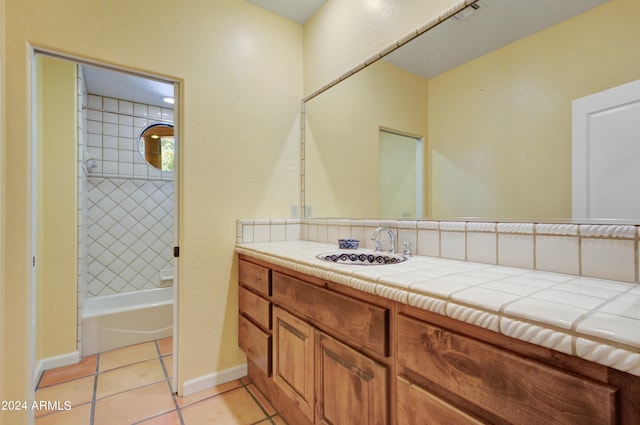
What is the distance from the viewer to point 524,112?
1116mm

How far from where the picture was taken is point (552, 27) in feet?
3.40

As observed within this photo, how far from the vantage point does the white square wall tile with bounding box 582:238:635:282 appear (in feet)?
2.69

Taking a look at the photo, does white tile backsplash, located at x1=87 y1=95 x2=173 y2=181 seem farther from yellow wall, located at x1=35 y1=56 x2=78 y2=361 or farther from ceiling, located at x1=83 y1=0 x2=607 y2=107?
ceiling, located at x1=83 y1=0 x2=607 y2=107

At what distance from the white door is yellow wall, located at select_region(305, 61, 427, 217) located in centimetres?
67

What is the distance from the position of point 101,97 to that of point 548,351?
3.87m

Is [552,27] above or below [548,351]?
above

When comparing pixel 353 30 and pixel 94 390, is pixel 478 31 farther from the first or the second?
pixel 94 390

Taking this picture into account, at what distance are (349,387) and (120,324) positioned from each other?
220cm

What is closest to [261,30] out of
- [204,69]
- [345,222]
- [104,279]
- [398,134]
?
[204,69]

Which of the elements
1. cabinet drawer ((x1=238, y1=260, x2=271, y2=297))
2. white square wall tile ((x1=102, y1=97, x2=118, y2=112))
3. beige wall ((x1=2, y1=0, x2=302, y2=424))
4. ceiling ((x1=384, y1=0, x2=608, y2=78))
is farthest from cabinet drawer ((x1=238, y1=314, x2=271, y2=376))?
white square wall tile ((x1=102, y1=97, x2=118, y2=112))

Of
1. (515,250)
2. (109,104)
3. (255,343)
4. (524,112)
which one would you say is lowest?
(255,343)

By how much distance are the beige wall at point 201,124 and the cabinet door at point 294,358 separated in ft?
Result: 1.96

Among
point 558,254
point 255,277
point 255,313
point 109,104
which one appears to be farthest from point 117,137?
point 558,254

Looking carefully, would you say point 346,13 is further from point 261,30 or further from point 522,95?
point 522,95
